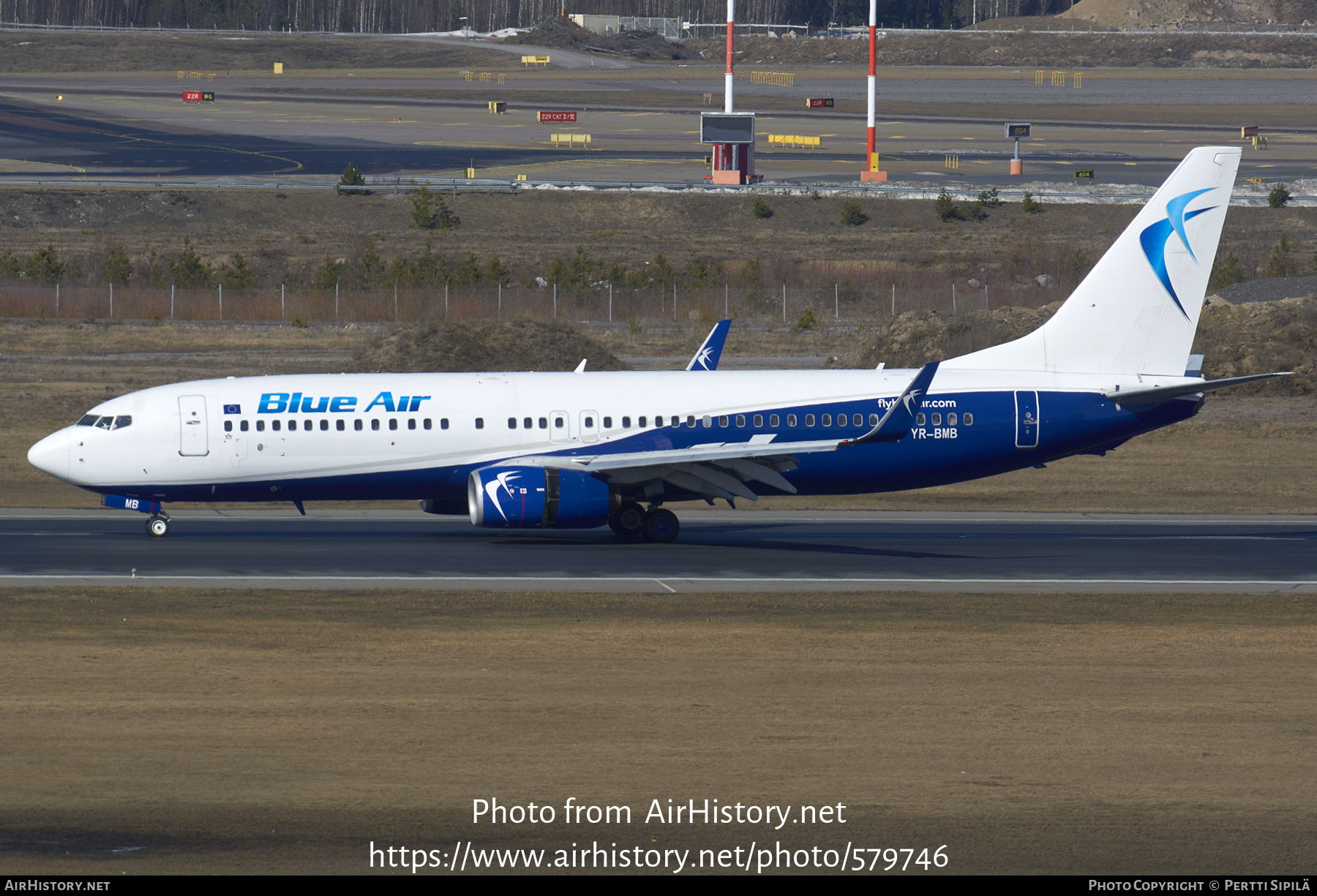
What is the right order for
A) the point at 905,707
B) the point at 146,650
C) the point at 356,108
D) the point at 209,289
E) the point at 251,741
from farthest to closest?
the point at 356,108 → the point at 209,289 → the point at 146,650 → the point at 905,707 → the point at 251,741

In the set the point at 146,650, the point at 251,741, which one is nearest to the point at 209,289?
the point at 146,650

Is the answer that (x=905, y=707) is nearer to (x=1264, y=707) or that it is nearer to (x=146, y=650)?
(x=1264, y=707)

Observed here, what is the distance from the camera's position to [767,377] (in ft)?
119

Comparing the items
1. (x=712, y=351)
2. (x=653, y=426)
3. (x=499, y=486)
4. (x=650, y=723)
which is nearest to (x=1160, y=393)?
(x=712, y=351)

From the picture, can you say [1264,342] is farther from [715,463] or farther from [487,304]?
[487,304]

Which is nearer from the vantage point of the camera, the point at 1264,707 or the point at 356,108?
the point at 1264,707

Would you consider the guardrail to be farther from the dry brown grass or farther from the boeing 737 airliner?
the dry brown grass

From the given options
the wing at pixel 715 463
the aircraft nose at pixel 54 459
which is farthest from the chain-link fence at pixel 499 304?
the aircraft nose at pixel 54 459

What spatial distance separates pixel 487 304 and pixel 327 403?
47.6m

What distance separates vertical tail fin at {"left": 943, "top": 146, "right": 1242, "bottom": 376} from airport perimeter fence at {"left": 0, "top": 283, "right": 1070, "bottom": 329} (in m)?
41.7

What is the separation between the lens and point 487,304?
269 ft

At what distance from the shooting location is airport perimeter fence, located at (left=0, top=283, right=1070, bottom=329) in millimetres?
82000

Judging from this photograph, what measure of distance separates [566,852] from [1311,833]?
7.44m

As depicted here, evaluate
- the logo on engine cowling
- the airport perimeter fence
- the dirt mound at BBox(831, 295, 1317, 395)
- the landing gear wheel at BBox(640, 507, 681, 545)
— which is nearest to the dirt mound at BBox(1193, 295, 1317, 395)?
the dirt mound at BBox(831, 295, 1317, 395)
